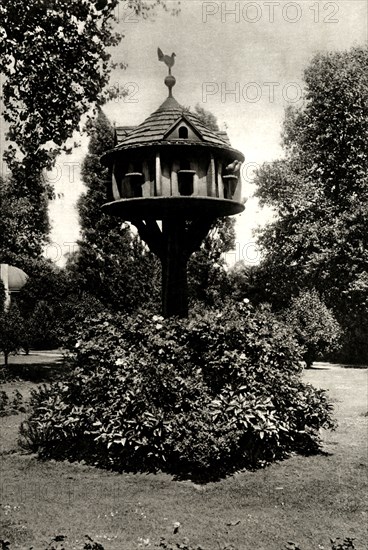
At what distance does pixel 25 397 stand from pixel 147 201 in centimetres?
682

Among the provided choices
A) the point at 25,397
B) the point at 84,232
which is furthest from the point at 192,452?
the point at 84,232

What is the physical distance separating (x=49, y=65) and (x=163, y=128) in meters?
2.97

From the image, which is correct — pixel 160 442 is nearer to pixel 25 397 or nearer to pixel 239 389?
pixel 239 389

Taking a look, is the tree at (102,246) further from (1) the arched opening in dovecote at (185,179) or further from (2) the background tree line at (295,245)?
(1) the arched opening in dovecote at (185,179)

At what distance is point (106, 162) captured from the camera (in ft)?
31.4

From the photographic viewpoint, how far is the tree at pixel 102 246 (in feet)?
72.6

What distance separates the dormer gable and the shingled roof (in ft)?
0.06

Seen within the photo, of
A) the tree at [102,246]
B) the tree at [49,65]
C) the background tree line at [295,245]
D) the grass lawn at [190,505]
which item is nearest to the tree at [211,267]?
the background tree line at [295,245]

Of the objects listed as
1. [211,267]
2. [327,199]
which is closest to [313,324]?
[211,267]

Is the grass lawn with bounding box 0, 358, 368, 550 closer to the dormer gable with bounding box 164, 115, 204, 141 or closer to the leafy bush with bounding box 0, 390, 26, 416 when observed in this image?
the leafy bush with bounding box 0, 390, 26, 416

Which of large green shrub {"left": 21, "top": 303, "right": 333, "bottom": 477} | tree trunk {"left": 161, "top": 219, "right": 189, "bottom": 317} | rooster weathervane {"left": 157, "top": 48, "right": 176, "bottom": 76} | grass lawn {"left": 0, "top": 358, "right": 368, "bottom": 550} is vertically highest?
rooster weathervane {"left": 157, "top": 48, "right": 176, "bottom": 76}

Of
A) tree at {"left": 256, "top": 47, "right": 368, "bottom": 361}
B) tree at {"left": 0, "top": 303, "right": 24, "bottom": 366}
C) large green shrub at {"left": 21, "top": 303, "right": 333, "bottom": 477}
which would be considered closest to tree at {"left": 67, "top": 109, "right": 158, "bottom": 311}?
tree at {"left": 0, "top": 303, "right": 24, "bottom": 366}

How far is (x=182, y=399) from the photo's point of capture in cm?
750

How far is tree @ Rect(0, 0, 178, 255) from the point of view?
356 inches
